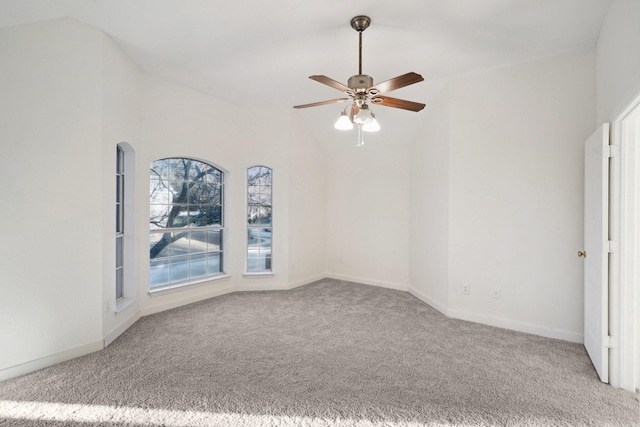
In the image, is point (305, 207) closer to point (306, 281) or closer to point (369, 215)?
point (369, 215)

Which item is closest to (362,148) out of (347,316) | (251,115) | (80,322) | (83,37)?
(251,115)

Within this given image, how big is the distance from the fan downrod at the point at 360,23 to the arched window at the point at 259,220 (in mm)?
2733

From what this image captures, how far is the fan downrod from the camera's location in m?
2.66

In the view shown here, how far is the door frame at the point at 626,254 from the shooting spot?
2.31 meters

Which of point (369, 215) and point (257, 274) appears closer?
point (257, 274)

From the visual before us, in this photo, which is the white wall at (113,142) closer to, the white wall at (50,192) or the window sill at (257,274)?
the white wall at (50,192)

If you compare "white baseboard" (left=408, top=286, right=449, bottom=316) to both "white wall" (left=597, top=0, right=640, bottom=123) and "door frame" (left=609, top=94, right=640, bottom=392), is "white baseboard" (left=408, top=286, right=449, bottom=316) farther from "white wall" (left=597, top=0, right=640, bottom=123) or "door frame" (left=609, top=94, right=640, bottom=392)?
"white wall" (left=597, top=0, right=640, bottom=123)

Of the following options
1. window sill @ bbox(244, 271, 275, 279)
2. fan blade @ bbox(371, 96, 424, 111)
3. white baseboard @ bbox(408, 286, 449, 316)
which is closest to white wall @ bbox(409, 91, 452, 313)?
white baseboard @ bbox(408, 286, 449, 316)

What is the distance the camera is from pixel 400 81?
241cm

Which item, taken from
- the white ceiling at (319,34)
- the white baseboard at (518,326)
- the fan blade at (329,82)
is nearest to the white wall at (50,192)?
the white ceiling at (319,34)

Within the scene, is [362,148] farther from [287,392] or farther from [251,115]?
[287,392]

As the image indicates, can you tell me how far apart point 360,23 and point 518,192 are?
2.32 meters

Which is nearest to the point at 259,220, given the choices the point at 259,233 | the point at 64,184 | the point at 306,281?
the point at 259,233

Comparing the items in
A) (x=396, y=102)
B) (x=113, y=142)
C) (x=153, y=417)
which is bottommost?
(x=153, y=417)
